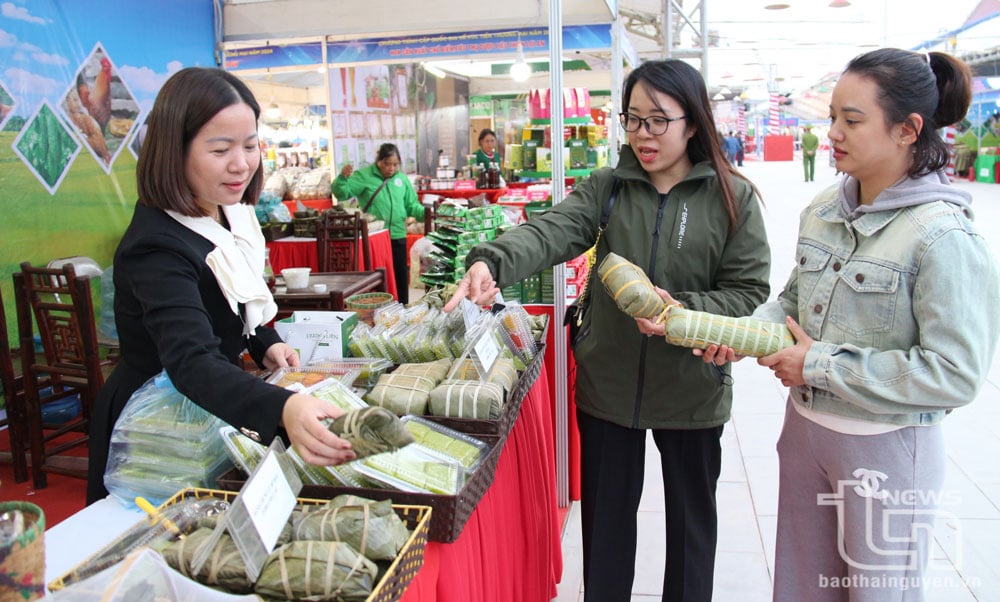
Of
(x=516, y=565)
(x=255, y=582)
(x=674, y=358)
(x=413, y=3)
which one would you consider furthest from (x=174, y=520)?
(x=413, y=3)

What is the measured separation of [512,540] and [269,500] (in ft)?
3.43

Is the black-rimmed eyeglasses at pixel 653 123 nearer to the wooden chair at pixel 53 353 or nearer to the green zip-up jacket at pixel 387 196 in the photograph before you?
the wooden chair at pixel 53 353

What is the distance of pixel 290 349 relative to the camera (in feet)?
Result: 6.61

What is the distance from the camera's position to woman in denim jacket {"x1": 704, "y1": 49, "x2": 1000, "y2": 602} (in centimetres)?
138

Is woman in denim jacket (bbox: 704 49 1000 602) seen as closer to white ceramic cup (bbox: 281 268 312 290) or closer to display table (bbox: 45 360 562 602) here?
display table (bbox: 45 360 562 602)

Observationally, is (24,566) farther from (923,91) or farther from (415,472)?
(923,91)

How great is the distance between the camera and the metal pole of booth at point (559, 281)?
2.71 m

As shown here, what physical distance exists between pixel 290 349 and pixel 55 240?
3.57 meters

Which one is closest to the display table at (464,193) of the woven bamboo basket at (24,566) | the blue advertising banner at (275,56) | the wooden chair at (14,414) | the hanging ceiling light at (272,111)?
the blue advertising banner at (275,56)

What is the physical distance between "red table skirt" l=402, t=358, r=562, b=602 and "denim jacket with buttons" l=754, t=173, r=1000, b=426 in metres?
0.77

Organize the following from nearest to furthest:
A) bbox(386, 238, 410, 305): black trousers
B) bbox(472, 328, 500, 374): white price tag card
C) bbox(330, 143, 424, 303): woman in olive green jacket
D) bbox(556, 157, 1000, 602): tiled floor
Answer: bbox(472, 328, 500, 374): white price tag card → bbox(556, 157, 1000, 602): tiled floor → bbox(330, 143, 424, 303): woman in olive green jacket → bbox(386, 238, 410, 305): black trousers

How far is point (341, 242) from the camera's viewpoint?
591 centimetres

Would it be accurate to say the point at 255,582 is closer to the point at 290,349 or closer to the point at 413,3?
the point at 290,349

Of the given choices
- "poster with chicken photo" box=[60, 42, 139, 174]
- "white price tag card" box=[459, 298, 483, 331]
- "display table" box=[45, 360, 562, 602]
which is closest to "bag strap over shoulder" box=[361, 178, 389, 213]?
"poster with chicken photo" box=[60, 42, 139, 174]
